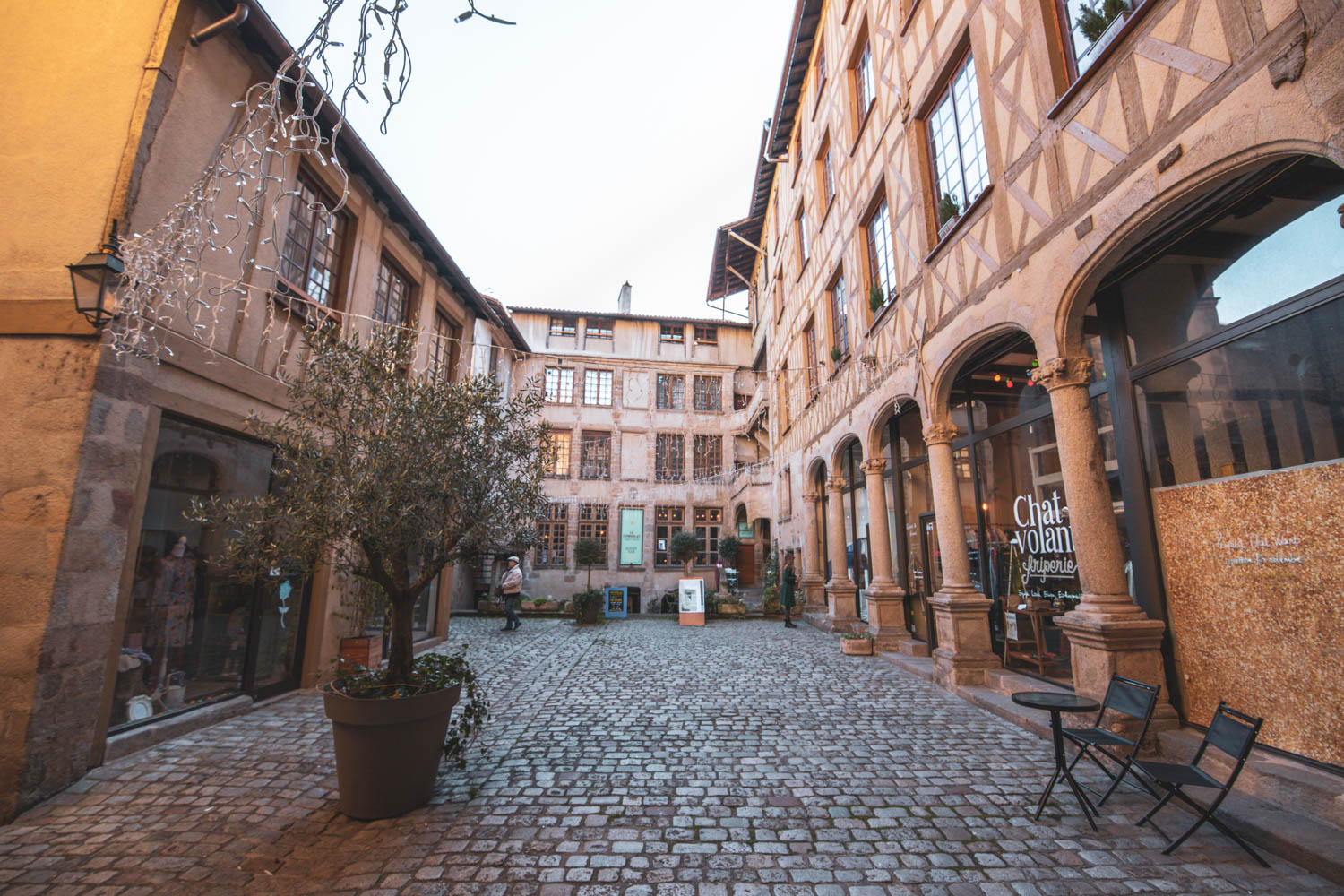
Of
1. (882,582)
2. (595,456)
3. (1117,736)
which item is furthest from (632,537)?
(1117,736)

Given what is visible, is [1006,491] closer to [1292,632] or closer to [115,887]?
[1292,632]

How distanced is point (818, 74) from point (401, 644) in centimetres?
1340

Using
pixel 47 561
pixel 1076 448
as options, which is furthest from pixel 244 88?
pixel 1076 448

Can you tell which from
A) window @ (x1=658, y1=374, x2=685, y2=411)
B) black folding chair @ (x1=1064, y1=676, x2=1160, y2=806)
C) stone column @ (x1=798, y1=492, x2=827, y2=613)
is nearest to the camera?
black folding chair @ (x1=1064, y1=676, x2=1160, y2=806)

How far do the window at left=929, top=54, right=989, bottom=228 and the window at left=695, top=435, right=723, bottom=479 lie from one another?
16628 millimetres

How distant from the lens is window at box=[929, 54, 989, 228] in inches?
244

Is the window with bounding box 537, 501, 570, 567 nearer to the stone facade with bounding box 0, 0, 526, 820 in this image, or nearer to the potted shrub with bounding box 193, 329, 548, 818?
the stone facade with bounding box 0, 0, 526, 820

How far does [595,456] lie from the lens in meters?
22.7

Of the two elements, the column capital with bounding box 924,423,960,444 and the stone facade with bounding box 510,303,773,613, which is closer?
the column capital with bounding box 924,423,960,444

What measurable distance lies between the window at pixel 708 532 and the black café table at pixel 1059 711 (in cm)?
1871

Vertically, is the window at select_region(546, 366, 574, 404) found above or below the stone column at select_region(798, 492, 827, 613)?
above

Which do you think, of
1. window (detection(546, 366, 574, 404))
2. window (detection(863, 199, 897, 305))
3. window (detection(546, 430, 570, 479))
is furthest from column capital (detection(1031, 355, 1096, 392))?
window (detection(546, 366, 574, 404))

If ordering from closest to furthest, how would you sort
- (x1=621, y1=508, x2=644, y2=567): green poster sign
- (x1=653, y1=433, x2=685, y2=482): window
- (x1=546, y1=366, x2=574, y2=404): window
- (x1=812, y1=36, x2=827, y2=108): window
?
(x1=812, y1=36, x2=827, y2=108): window → (x1=621, y1=508, x2=644, y2=567): green poster sign → (x1=546, y1=366, x2=574, y2=404): window → (x1=653, y1=433, x2=685, y2=482): window

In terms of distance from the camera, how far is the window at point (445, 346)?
983 cm
